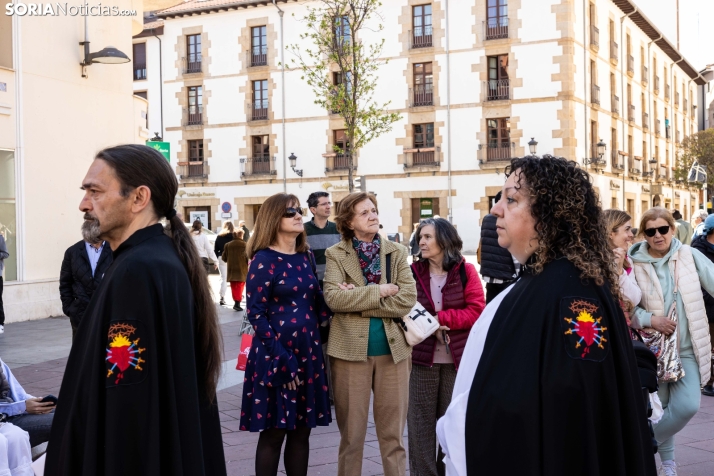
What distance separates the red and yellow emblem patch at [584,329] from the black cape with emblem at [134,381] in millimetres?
1207

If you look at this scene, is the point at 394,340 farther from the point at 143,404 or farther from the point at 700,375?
the point at 143,404

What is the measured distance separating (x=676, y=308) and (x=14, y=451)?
4.14 meters

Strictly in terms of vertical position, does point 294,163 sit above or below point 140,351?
above

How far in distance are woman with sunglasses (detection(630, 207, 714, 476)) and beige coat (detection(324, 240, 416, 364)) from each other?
1.66m

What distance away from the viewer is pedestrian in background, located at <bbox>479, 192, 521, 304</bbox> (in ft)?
23.4

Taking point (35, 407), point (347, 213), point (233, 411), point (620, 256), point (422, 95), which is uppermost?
point (422, 95)

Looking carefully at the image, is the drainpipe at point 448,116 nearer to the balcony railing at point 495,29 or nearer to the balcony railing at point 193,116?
the balcony railing at point 495,29

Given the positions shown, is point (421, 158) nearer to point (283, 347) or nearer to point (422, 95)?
point (422, 95)

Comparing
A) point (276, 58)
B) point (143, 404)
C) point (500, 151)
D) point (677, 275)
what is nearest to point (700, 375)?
point (677, 275)

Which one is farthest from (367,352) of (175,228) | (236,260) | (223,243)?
(223,243)

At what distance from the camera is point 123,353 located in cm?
242

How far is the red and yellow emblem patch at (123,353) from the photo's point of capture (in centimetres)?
241

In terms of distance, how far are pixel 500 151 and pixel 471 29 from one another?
18.6ft

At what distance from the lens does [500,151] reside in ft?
115
